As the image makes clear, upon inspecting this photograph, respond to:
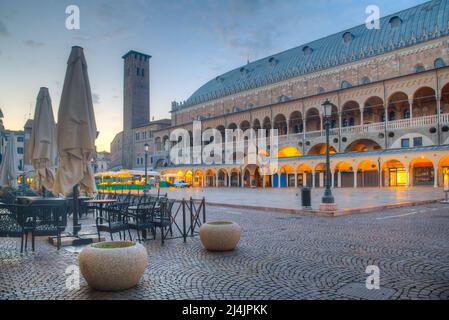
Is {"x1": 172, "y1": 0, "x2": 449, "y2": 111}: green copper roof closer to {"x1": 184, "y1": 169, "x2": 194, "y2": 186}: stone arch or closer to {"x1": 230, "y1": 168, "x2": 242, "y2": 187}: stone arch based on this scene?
{"x1": 230, "y1": 168, "x2": 242, "y2": 187}: stone arch

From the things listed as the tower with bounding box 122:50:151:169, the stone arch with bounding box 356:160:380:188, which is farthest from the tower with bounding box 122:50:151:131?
the stone arch with bounding box 356:160:380:188

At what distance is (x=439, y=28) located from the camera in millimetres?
42406

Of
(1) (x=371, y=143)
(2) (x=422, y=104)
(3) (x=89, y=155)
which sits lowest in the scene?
(3) (x=89, y=155)

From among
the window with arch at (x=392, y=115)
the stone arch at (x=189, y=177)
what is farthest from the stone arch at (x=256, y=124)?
the window with arch at (x=392, y=115)

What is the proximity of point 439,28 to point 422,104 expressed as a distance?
30.4ft

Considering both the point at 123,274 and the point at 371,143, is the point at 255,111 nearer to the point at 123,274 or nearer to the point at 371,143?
the point at 371,143

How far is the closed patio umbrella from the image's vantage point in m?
8.04

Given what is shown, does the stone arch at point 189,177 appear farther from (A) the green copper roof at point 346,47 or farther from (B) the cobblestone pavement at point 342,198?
(B) the cobblestone pavement at point 342,198

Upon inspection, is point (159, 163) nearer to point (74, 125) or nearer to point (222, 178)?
point (222, 178)

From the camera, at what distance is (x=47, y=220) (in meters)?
7.96

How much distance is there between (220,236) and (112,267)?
9.47 feet

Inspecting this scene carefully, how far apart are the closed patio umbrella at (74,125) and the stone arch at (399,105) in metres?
42.1

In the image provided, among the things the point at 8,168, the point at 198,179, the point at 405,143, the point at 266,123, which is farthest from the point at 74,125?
the point at 198,179
